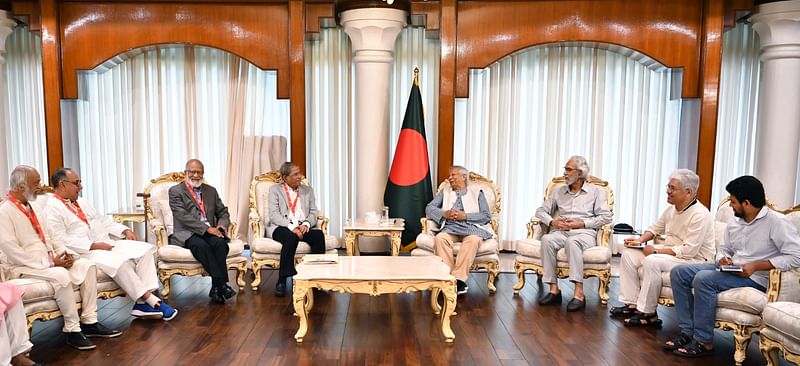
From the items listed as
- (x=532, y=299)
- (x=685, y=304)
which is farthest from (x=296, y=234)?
(x=685, y=304)

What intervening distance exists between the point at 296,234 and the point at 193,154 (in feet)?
7.68

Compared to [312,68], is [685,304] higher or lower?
lower

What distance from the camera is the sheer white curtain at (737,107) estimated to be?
608 centimetres

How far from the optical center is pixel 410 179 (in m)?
5.73

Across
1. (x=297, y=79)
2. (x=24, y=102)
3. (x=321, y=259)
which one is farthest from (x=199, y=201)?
(x=24, y=102)

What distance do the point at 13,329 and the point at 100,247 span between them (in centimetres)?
105

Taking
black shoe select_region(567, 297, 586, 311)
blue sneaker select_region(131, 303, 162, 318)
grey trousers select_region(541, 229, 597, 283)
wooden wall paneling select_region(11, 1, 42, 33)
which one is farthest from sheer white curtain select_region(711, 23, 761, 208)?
wooden wall paneling select_region(11, 1, 42, 33)

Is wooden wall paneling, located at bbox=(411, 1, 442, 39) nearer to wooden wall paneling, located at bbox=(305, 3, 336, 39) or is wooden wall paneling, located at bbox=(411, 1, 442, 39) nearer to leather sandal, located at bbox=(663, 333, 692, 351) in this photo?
wooden wall paneling, located at bbox=(305, 3, 336, 39)

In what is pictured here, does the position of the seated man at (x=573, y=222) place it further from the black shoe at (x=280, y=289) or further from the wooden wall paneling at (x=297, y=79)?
the wooden wall paneling at (x=297, y=79)

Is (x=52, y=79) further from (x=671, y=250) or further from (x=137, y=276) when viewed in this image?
(x=671, y=250)

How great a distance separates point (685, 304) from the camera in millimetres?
3682

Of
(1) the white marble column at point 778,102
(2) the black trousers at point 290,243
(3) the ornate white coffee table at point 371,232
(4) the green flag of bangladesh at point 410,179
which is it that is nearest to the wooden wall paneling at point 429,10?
(4) the green flag of bangladesh at point 410,179

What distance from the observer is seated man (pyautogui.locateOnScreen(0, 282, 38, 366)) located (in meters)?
2.96

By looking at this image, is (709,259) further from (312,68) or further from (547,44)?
(312,68)
